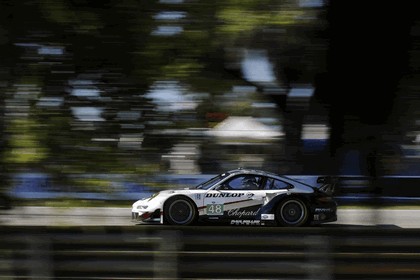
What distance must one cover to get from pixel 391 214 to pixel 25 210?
257cm

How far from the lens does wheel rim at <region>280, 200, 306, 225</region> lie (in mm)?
15367

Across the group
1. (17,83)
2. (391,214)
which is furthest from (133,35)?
(391,214)

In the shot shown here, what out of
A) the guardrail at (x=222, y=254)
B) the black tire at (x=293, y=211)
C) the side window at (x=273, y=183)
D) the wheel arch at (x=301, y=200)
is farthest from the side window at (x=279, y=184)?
the black tire at (x=293, y=211)

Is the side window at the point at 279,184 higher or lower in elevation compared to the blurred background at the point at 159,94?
lower

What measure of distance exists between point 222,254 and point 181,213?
31.0 ft

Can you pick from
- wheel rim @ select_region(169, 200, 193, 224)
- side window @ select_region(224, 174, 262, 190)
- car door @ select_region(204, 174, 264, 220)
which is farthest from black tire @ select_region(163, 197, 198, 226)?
side window @ select_region(224, 174, 262, 190)

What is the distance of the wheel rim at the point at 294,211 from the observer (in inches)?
605

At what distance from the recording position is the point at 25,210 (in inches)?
217

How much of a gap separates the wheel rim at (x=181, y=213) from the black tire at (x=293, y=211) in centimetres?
162

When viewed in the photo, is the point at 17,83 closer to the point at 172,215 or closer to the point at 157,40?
the point at 157,40

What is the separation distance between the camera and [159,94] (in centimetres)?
516

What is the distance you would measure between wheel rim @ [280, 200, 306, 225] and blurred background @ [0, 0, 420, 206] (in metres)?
9.98

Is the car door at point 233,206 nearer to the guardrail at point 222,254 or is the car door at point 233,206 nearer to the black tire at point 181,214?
the black tire at point 181,214

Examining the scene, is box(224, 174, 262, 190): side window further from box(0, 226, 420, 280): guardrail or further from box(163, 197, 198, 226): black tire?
box(163, 197, 198, 226): black tire
